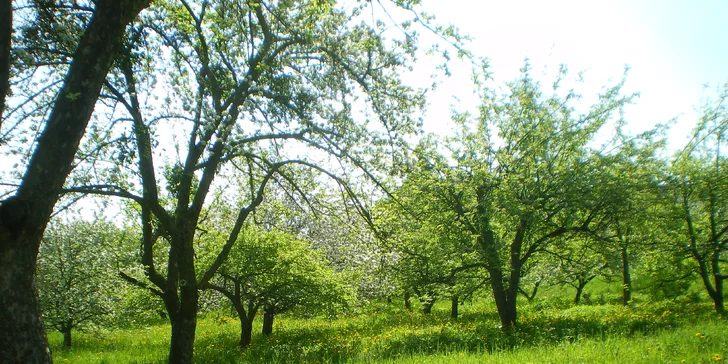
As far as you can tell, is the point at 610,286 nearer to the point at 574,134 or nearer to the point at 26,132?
the point at 574,134

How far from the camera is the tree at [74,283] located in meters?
17.5

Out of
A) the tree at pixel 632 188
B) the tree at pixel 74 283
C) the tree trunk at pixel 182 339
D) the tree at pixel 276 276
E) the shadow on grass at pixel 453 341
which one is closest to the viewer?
the tree trunk at pixel 182 339

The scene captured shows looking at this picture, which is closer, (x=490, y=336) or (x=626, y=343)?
(x=626, y=343)

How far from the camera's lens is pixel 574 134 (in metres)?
13.9

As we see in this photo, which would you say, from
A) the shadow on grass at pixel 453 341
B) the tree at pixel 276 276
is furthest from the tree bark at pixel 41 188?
the tree at pixel 276 276

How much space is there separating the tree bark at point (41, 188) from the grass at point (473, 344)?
7104 millimetres

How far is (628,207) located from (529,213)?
3413 millimetres

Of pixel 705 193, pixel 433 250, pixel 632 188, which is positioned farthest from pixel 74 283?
pixel 705 193

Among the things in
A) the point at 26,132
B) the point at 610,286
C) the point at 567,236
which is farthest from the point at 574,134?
the point at 610,286

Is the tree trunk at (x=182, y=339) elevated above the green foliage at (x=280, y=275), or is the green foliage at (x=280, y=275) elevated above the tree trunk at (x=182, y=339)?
the green foliage at (x=280, y=275)

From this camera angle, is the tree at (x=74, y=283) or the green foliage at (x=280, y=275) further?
the tree at (x=74, y=283)

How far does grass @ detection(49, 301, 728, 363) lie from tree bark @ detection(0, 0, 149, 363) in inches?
280

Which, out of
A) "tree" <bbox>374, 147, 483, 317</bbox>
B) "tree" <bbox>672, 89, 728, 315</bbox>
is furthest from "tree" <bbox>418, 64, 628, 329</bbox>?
"tree" <bbox>672, 89, 728, 315</bbox>

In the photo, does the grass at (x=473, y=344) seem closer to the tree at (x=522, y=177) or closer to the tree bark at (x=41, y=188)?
the tree at (x=522, y=177)
